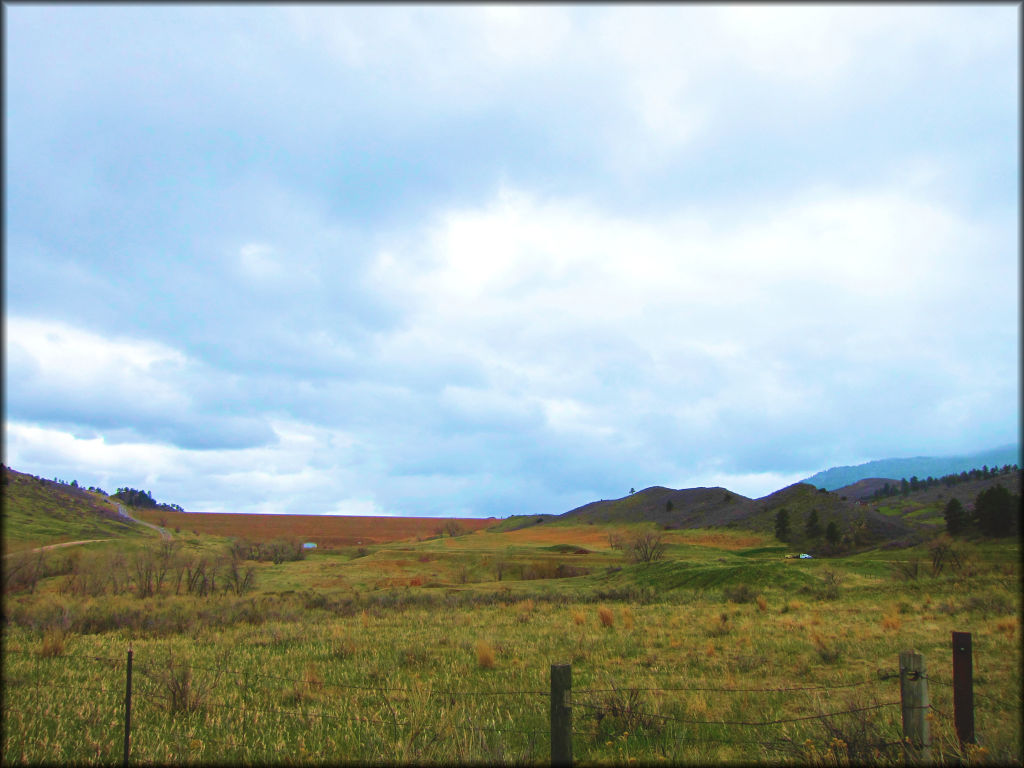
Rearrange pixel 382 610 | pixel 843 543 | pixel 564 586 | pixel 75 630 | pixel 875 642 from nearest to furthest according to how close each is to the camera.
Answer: pixel 875 642 < pixel 75 630 < pixel 382 610 < pixel 564 586 < pixel 843 543

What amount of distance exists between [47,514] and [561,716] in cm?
650

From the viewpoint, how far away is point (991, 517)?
3769 cm

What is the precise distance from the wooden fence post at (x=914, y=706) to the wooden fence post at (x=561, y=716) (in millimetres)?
3638

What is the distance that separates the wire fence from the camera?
25.6 ft

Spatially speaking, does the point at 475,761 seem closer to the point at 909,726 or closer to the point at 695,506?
the point at 909,726

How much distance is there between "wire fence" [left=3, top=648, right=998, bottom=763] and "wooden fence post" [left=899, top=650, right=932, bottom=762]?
0.9 inches

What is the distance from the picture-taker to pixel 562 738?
5.89m

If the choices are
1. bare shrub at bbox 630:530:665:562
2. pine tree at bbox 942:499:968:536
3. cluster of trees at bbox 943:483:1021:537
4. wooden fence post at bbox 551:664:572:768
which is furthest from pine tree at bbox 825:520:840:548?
wooden fence post at bbox 551:664:572:768

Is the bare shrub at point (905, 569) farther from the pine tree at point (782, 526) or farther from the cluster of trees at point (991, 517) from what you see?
the pine tree at point (782, 526)

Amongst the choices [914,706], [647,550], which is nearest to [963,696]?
[914,706]

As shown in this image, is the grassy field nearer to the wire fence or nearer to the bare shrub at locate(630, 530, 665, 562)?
the wire fence

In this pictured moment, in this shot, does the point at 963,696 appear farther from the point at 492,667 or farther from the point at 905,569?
the point at 905,569

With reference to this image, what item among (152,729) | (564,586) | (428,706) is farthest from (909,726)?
(564,586)

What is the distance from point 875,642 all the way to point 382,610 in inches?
707
